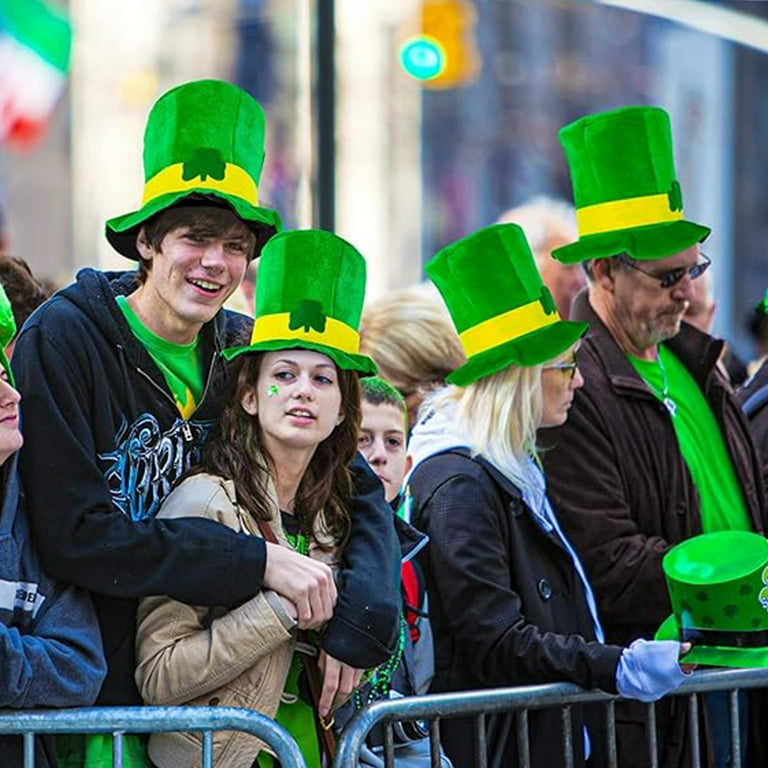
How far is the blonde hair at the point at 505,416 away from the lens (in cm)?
453

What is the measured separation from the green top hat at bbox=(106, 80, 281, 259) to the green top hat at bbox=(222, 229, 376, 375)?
3.0 inches

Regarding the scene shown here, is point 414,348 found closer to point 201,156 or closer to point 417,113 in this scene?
point 201,156

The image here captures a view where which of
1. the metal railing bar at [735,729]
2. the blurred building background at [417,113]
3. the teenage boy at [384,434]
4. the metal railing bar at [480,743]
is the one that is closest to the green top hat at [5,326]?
the teenage boy at [384,434]

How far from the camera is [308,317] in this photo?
3.89 m

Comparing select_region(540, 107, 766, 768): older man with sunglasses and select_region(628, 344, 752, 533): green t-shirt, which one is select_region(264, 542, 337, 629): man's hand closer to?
select_region(540, 107, 766, 768): older man with sunglasses

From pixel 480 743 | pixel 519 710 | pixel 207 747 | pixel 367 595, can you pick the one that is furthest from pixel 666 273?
pixel 207 747

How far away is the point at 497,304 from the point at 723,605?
103 cm

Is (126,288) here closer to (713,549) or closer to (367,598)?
(367,598)

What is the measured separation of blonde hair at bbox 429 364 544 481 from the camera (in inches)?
178

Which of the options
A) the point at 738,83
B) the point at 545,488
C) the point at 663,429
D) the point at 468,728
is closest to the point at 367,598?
the point at 468,728

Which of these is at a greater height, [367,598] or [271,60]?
[271,60]

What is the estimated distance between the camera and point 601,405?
16.0 feet

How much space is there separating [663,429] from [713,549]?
2.51 ft

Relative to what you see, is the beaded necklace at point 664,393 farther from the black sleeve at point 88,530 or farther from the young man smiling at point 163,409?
the black sleeve at point 88,530
